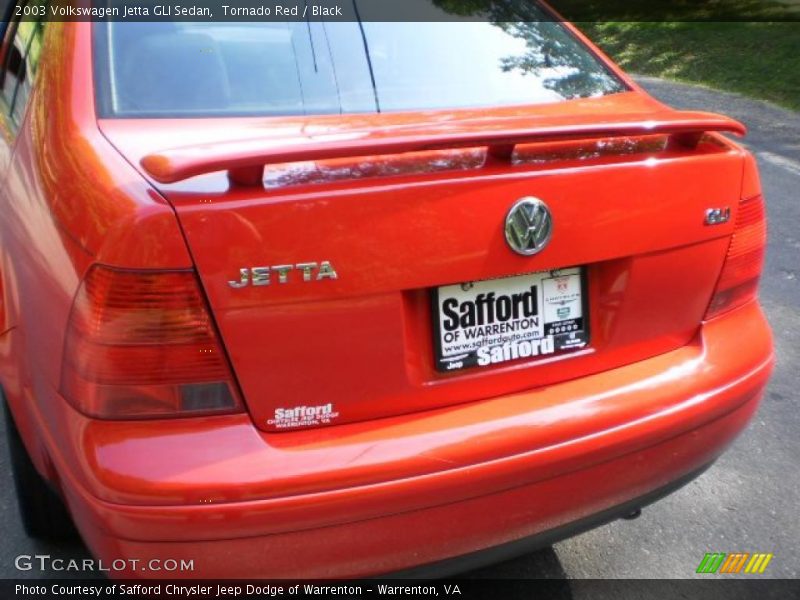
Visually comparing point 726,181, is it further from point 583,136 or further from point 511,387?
point 511,387

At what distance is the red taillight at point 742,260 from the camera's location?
236 centimetres

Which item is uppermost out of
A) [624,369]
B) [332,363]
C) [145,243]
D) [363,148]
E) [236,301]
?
[363,148]

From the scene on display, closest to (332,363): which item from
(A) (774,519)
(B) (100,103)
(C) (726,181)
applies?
(B) (100,103)

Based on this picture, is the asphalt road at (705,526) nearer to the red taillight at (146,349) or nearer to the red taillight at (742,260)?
the red taillight at (742,260)

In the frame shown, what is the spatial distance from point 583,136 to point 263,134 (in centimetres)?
74

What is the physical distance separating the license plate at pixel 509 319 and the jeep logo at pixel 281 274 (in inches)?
10.7

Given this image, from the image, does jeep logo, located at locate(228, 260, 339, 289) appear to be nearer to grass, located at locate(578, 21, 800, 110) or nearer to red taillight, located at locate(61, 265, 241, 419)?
red taillight, located at locate(61, 265, 241, 419)

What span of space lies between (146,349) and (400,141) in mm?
663

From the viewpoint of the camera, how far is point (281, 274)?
1812 mm

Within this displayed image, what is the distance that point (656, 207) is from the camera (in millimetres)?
2154

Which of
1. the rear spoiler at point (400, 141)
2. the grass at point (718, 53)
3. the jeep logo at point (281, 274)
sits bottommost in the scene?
the grass at point (718, 53)

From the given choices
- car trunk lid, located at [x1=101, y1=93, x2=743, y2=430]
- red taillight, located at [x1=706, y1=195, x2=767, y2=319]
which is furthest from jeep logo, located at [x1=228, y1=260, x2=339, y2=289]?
red taillight, located at [x1=706, y1=195, x2=767, y2=319]

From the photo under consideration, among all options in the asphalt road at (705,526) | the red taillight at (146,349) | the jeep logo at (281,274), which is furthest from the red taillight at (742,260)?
the red taillight at (146,349)

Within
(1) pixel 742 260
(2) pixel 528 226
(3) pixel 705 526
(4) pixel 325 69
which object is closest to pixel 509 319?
(2) pixel 528 226
